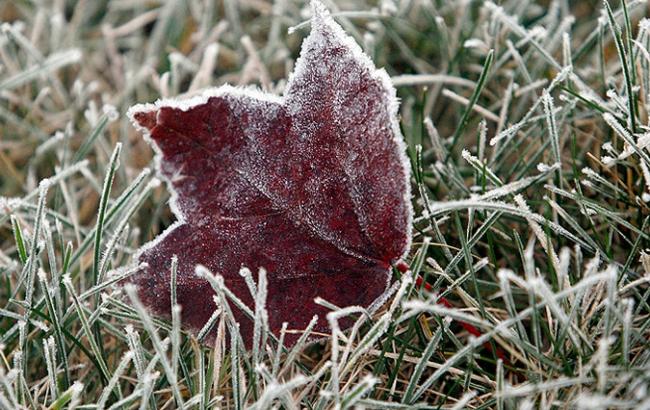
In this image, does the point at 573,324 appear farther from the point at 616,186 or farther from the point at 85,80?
the point at 85,80

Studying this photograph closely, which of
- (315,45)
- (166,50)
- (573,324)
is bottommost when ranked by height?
(573,324)

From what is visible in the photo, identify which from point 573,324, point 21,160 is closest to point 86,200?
point 21,160

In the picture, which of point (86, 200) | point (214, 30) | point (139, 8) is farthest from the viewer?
point (139, 8)
